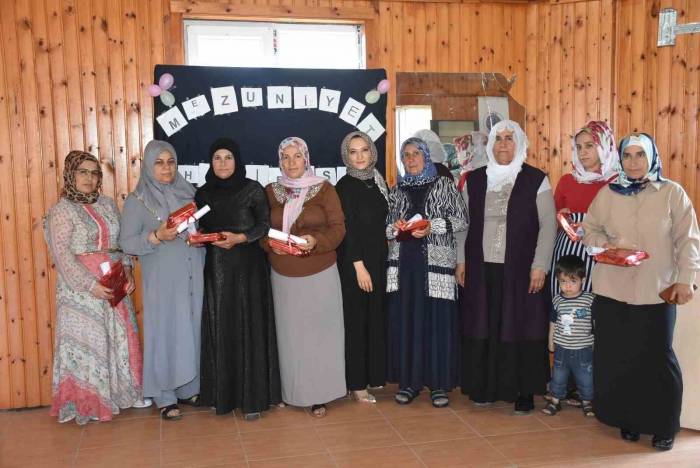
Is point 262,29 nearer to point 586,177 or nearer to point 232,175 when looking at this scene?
point 232,175

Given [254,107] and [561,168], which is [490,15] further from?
[254,107]

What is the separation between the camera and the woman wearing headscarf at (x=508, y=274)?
3119mm

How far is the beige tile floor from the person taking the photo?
2.74 metres

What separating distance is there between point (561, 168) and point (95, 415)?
330 cm

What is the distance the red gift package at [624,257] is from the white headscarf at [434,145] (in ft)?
4.42

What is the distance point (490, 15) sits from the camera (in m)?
4.09

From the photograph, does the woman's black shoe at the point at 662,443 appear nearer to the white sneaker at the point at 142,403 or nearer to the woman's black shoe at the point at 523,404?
the woman's black shoe at the point at 523,404

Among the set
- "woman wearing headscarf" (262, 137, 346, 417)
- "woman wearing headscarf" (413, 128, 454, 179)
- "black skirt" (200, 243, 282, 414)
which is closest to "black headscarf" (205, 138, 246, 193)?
"woman wearing headscarf" (262, 137, 346, 417)

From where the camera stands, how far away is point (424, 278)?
3.27 meters

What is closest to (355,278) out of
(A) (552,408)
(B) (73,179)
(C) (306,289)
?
(C) (306,289)

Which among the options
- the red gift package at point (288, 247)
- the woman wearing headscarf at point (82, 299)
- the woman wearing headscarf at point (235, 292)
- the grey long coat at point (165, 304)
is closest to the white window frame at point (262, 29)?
the woman wearing headscarf at point (235, 292)

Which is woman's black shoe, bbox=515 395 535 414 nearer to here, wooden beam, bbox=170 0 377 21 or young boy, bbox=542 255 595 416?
young boy, bbox=542 255 595 416

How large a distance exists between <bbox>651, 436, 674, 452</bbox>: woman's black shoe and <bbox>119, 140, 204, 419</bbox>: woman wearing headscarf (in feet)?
7.58

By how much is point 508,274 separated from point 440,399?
2.69 ft
